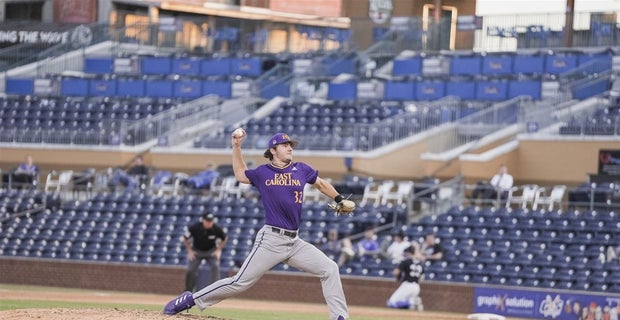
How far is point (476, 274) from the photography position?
90.1ft

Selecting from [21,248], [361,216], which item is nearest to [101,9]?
[21,248]

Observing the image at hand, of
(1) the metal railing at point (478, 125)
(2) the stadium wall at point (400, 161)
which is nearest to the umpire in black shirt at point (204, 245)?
(2) the stadium wall at point (400, 161)

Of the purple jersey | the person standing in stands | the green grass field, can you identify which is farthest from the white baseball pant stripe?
the green grass field

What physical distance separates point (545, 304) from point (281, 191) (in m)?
11.4

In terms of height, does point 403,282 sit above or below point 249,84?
below

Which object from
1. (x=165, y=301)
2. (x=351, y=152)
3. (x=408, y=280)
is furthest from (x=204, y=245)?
(x=351, y=152)

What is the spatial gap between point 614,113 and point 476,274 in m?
7.56

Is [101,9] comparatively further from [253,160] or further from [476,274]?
[476,274]

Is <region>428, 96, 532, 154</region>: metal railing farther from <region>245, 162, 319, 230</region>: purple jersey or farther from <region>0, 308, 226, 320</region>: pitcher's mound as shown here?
<region>245, 162, 319, 230</region>: purple jersey

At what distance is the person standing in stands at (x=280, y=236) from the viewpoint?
1420cm

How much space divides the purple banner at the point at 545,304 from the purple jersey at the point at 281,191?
1072 centimetres

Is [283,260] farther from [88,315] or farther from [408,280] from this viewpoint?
[408,280]

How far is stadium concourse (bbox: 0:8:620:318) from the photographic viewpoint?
1113 inches

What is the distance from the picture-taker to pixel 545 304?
80.7 ft
